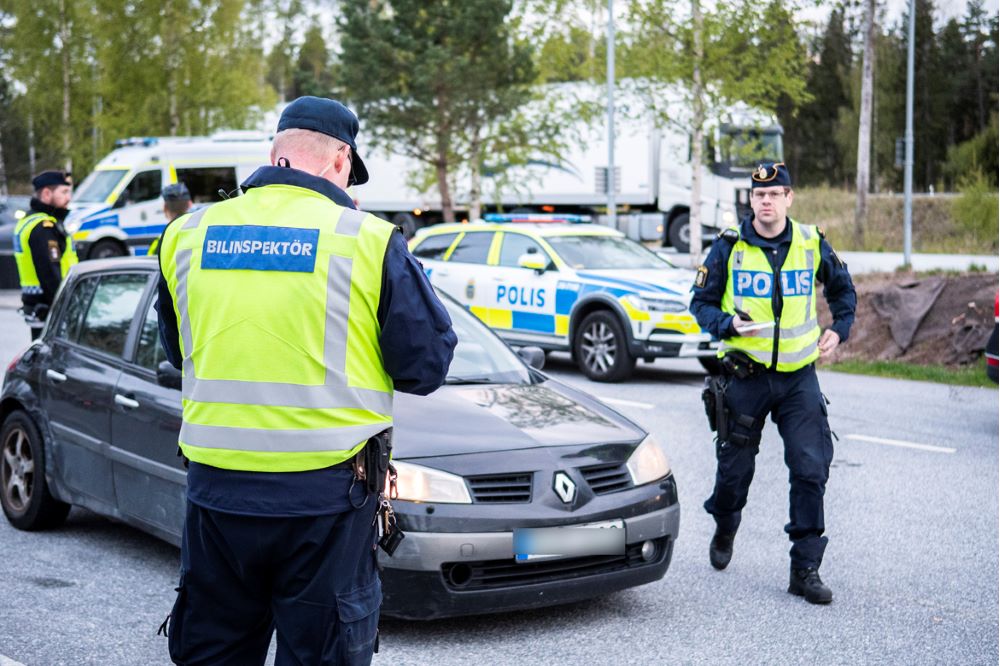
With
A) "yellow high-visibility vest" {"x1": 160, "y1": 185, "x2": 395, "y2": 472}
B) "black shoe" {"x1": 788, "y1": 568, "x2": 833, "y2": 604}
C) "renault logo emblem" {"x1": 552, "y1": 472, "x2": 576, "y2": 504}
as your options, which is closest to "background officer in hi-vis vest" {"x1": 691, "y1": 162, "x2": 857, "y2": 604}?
"black shoe" {"x1": 788, "y1": 568, "x2": 833, "y2": 604}

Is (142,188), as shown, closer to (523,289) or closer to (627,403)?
(523,289)

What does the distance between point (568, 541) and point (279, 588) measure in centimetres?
198

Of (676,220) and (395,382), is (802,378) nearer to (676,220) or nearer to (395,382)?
(395,382)

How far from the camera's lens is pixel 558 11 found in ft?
83.5

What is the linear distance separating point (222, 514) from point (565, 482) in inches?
83.0

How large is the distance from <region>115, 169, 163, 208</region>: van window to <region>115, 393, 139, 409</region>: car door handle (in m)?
19.0

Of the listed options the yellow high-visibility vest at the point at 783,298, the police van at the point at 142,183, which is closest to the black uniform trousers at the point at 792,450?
the yellow high-visibility vest at the point at 783,298

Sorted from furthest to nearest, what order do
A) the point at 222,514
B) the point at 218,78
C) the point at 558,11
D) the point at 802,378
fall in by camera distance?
the point at 218,78 < the point at 558,11 < the point at 802,378 < the point at 222,514

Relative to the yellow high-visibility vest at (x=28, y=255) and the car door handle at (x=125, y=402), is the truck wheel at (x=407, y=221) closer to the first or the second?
the yellow high-visibility vest at (x=28, y=255)

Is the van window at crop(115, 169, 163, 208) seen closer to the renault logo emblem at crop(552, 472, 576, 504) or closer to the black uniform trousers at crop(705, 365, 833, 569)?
the black uniform trousers at crop(705, 365, 833, 569)

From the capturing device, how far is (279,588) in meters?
2.83

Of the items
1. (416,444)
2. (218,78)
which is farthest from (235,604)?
(218,78)

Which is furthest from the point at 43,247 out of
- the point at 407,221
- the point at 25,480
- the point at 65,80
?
the point at 65,80

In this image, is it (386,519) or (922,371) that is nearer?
(386,519)
